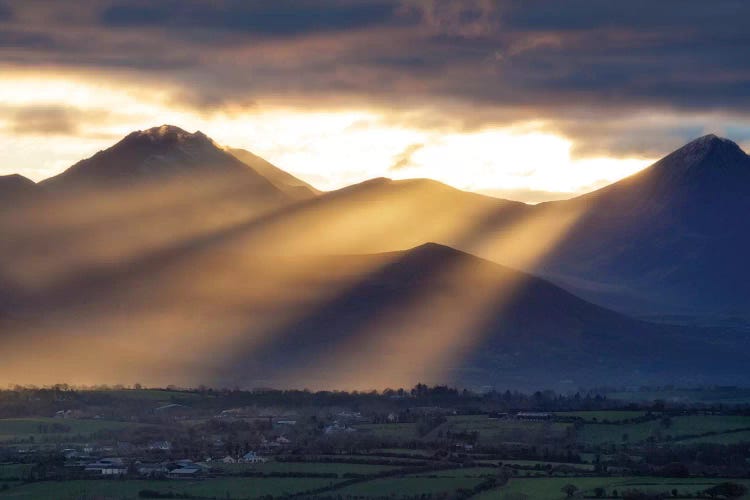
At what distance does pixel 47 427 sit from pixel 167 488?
4978cm

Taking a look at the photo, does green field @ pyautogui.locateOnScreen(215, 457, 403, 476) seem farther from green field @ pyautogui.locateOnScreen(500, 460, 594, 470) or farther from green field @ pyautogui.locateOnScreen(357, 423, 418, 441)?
green field @ pyautogui.locateOnScreen(357, 423, 418, 441)

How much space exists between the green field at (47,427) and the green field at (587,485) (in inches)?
2066

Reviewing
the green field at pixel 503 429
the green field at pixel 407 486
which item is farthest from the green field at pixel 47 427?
the green field at pixel 407 486

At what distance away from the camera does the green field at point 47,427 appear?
162500mm

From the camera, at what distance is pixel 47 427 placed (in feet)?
553

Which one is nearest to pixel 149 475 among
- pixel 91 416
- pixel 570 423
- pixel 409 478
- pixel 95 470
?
pixel 95 470

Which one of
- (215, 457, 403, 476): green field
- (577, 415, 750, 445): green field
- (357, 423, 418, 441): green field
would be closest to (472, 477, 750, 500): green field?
(215, 457, 403, 476): green field

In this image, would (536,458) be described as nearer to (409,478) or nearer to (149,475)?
(409,478)

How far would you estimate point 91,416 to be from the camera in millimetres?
182875

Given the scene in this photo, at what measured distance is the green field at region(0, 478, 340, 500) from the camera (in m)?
118

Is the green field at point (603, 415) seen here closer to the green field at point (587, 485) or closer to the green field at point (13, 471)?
the green field at point (587, 485)

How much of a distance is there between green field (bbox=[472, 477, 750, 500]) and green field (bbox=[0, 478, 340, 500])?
1203cm

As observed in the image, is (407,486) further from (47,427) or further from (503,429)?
(47,427)

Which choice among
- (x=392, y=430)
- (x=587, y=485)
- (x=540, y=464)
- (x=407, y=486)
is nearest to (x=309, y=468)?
(x=407, y=486)
